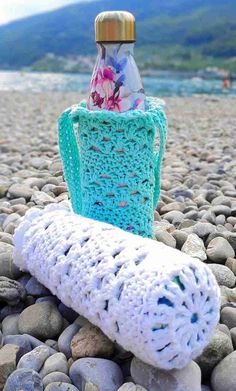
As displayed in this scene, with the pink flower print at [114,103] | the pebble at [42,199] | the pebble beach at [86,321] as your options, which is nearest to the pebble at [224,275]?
the pebble beach at [86,321]

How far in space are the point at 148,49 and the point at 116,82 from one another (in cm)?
8570

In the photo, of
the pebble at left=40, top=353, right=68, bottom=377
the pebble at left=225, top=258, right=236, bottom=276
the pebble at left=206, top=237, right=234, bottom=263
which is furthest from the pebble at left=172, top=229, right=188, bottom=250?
the pebble at left=40, top=353, right=68, bottom=377

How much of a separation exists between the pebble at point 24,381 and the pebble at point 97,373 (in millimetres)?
97

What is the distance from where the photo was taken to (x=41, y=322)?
62.3 inches

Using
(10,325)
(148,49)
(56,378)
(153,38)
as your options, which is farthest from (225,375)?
(153,38)

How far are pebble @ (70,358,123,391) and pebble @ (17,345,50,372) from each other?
92 millimetres

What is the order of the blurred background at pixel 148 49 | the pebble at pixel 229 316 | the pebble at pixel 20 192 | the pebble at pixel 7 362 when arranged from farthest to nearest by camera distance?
1. the blurred background at pixel 148 49
2. the pebble at pixel 20 192
3. the pebble at pixel 229 316
4. the pebble at pixel 7 362

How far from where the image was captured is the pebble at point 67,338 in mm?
1494

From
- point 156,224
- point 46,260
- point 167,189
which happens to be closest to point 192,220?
point 156,224

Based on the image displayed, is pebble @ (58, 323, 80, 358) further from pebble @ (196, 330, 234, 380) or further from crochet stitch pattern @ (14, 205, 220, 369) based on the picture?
pebble @ (196, 330, 234, 380)

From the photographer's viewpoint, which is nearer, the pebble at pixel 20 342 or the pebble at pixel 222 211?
the pebble at pixel 20 342

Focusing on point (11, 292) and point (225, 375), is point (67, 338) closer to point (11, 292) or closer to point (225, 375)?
point (11, 292)

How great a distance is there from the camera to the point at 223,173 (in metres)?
3.72

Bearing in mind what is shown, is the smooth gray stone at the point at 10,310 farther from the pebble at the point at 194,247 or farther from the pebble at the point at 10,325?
the pebble at the point at 194,247
